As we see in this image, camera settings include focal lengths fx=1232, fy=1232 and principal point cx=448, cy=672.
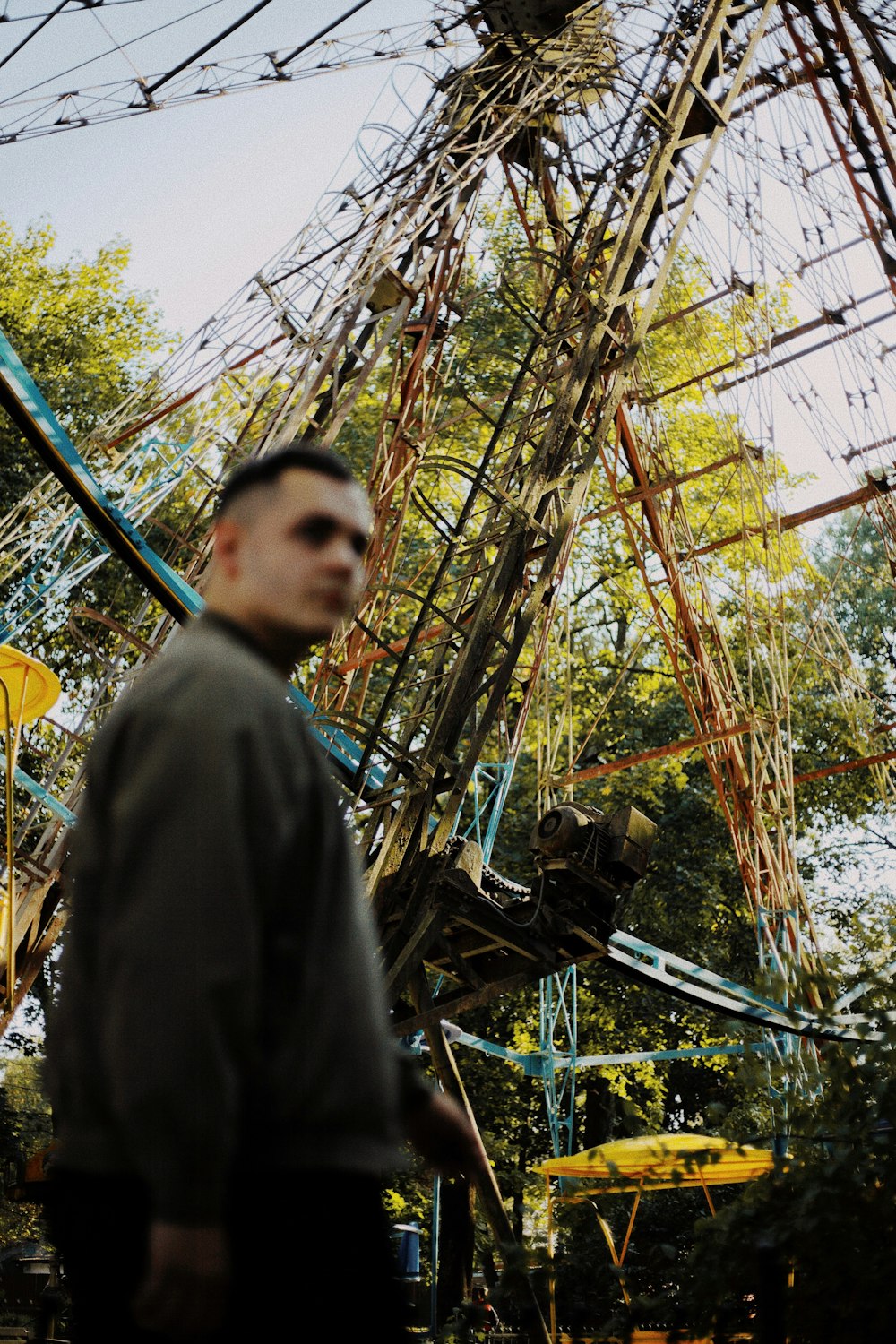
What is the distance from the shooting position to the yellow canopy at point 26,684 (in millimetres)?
5551

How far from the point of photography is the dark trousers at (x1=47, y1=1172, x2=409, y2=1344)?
113 centimetres

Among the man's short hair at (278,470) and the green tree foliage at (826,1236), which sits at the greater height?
the man's short hair at (278,470)

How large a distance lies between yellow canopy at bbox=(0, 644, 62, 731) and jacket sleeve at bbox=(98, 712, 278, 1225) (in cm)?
456

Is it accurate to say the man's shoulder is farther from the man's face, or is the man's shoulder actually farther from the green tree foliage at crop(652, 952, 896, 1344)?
the green tree foliage at crop(652, 952, 896, 1344)

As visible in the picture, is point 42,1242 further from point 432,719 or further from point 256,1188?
point 256,1188

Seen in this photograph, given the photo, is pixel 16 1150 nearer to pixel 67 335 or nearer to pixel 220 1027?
pixel 67 335

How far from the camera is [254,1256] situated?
1141mm

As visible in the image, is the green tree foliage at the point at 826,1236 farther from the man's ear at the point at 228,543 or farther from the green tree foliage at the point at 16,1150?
the green tree foliage at the point at 16,1150

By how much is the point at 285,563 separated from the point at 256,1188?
0.62 m

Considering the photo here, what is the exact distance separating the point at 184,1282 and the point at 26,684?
487 centimetres

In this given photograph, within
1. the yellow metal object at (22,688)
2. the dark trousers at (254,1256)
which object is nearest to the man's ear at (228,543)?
the dark trousers at (254,1256)

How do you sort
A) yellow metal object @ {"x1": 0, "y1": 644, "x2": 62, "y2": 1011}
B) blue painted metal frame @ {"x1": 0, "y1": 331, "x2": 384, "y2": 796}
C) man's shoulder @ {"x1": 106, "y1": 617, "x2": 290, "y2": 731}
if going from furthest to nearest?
yellow metal object @ {"x1": 0, "y1": 644, "x2": 62, "y2": 1011}
blue painted metal frame @ {"x1": 0, "y1": 331, "x2": 384, "y2": 796}
man's shoulder @ {"x1": 106, "y1": 617, "x2": 290, "y2": 731}

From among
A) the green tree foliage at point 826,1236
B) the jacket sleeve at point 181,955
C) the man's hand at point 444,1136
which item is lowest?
the green tree foliage at point 826,1236

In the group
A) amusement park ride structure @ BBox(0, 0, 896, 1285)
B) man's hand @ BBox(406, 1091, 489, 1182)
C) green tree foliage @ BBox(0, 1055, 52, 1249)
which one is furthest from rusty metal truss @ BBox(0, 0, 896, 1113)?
green tree foliage @ BBox(0, 1055, 52, 1249)
